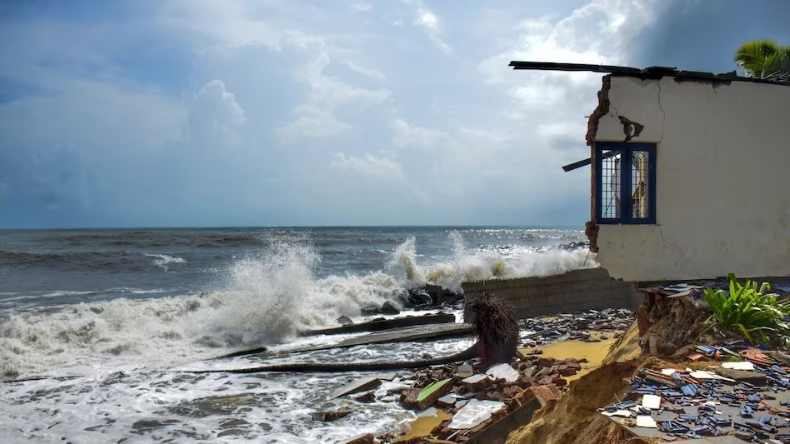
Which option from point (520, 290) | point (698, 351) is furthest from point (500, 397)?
point (520, 290)

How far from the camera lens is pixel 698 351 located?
5.66 m

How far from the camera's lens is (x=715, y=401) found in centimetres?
418

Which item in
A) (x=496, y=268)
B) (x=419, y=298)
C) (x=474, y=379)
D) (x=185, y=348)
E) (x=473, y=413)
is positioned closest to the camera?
(x=473, y=413)

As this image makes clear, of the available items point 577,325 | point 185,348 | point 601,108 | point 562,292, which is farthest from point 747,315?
point 185,348

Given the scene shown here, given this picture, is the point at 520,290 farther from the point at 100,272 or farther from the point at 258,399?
the point at 100,272

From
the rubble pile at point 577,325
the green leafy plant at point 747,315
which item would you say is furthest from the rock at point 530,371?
the green leafy plant at point 747,315

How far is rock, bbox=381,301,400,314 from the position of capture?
17.0 meters

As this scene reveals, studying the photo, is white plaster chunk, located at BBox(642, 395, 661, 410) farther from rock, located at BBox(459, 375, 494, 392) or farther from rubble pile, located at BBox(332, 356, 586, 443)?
rock, located at BBox(459, 375, 494, 392)

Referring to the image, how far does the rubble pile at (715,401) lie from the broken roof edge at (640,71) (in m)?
4.14

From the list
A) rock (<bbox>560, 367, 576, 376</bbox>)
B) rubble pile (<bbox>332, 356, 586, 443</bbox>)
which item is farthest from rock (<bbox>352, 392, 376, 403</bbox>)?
rock (<bbox>560, 367, 576, 376</bbox>)

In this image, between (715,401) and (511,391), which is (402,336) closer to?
(511,391)

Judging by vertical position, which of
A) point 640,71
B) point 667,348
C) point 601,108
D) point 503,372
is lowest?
point 503,372

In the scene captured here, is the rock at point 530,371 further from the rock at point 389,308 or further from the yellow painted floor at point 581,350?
the rock at point 389,308

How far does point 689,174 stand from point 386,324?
8.18m
